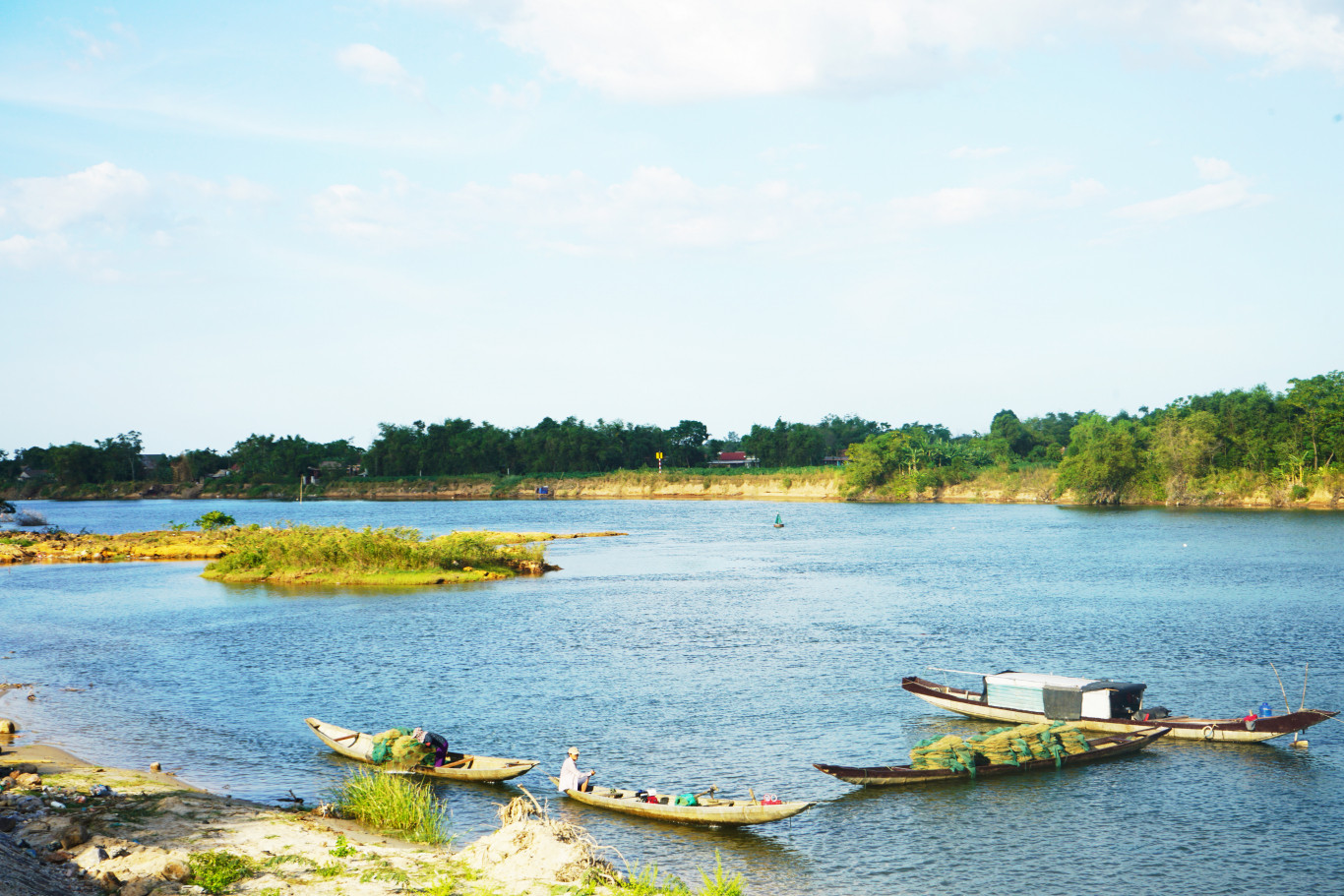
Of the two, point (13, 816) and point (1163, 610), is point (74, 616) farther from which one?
point (1163, 610)

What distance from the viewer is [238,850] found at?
18.0 m

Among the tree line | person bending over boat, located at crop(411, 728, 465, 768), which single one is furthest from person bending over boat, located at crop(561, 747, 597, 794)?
the tree line

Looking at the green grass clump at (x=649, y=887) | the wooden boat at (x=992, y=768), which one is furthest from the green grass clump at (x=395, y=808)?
the wooden boat at (x=992, y=768)

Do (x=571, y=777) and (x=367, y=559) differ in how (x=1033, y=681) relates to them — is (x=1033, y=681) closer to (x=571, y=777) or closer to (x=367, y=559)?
(x=571, y=777)

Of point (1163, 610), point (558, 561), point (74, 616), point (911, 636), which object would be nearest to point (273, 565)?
point (74, 616)

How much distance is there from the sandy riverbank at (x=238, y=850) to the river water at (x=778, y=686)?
3.28 m

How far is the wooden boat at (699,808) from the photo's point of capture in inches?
843

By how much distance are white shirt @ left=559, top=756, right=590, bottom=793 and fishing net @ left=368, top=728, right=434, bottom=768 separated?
398 centimetres

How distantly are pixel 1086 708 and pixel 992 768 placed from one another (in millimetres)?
5377

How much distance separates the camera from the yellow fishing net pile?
86.1ft

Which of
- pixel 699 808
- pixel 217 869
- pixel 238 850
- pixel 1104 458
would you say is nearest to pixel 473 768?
pixel 699 808

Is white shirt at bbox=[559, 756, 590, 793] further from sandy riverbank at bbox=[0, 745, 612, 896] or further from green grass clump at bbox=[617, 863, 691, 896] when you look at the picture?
green grass clump at bbox=[617, 863, 691, 896]

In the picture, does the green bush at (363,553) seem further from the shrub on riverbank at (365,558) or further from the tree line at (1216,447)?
the tree line at (1216,447)

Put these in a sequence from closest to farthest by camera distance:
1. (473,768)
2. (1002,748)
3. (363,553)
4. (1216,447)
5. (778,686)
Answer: (473,768) < (1002,748) < (778,686) < (363,553) < (1216,447)
